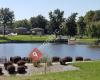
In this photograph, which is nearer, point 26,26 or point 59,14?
point 59,14

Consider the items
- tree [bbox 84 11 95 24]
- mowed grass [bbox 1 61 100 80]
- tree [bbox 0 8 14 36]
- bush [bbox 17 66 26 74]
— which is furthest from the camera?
tree [bbox 0 8 14 36]

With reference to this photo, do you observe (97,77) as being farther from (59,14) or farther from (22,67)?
(59,14)

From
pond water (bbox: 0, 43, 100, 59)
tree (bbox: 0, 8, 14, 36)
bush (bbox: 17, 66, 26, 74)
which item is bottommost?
pond water (bbox: 0, 43, 100, 59)

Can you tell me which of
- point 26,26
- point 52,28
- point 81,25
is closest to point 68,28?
point 81,25

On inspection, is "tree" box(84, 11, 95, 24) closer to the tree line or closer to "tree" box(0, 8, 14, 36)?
the tree line

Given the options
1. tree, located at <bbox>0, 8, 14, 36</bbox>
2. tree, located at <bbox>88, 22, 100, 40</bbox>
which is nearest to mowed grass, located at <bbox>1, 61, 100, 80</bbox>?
tree, located at <bbox>88, 22, 100, 40</bbox>

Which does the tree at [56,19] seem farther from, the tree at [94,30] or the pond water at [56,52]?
the pond water at [56,52]

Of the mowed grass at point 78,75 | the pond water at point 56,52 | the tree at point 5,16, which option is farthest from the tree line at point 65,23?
the mowed grass at point 78,75

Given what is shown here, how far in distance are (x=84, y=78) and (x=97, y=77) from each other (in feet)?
2.41

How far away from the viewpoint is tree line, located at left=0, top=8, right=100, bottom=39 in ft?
285

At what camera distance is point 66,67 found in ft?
77.3

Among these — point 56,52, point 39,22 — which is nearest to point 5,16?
point 39,22

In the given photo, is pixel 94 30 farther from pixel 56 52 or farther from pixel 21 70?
pixel 21 70

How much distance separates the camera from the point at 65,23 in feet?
363
